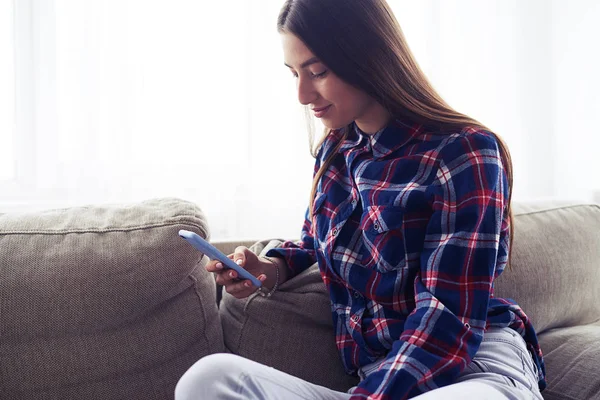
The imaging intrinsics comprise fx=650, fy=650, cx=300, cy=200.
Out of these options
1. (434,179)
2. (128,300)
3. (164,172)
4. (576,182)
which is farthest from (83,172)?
(576,182)

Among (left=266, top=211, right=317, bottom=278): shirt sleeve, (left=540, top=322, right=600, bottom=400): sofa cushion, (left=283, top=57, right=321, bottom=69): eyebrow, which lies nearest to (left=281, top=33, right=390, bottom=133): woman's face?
(left=283, top=57, right=321, bottom=69): eyebrow

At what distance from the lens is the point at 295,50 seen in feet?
3.85

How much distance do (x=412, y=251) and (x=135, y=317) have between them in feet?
1.76

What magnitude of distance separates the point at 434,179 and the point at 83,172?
1.13m

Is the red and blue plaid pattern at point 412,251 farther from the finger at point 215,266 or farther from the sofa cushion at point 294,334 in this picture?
the finger at point 215,266

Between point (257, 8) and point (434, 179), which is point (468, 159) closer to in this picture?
point (434, 179)

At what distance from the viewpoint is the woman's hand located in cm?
122

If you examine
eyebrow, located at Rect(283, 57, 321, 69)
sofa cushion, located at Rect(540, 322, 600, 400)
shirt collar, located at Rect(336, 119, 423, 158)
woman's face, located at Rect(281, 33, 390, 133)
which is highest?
eyebrow, located at Rect(283, 57, 321, 69)

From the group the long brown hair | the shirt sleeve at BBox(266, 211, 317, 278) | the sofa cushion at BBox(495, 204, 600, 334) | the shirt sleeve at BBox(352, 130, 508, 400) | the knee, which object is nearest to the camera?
the knee

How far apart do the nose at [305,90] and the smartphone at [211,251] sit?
318mm

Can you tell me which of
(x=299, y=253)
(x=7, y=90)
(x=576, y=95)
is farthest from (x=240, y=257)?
(x=576, y=95)

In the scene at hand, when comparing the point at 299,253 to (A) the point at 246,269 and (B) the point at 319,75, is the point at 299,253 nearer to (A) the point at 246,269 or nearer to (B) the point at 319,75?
(A) the point at 246,269

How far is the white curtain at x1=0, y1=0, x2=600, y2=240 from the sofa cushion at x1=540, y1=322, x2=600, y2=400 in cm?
77

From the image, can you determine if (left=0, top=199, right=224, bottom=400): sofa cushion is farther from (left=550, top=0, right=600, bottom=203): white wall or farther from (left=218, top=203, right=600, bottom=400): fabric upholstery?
(left=550, top=0, right=600, bottom=203): white wall
